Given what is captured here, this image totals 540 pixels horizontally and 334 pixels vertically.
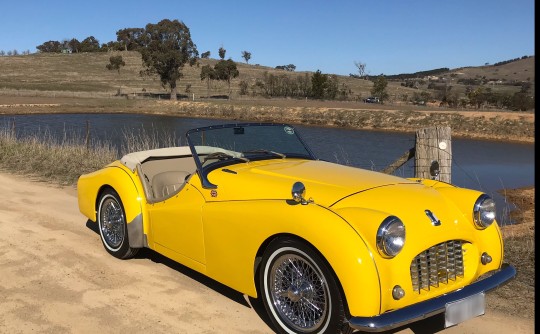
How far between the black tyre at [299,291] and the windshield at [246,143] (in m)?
1.28

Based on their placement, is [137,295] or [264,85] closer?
[137,295]

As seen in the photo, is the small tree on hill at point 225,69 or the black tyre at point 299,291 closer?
the black tyre at point 299,291

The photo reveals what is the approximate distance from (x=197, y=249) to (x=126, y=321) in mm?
767

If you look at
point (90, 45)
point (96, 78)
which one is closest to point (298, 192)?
point (96, 78)

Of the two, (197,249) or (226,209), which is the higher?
(226,209)

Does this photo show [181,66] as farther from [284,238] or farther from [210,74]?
[284,238]

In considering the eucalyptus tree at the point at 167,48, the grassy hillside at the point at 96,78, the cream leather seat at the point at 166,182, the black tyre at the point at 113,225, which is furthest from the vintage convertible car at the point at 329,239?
the grassy hillside at the point at 96,78

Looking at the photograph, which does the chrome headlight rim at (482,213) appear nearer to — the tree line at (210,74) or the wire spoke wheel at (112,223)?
the wire spoke wheel at (112,223)

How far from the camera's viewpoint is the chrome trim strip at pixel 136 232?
4699 millimetres

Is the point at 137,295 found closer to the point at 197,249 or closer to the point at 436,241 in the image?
the point at 197,249

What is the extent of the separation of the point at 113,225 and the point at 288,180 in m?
2.42

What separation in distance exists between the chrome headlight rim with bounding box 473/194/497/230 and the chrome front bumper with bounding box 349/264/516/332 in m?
0.45

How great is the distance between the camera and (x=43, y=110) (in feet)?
158

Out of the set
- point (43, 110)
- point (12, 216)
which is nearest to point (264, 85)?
point (43, 110)
